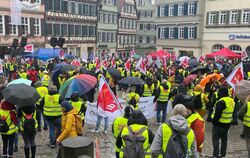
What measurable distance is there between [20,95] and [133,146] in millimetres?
3081

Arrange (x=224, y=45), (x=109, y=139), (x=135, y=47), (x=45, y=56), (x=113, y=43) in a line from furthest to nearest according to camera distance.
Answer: (x=135, y=47) → (x=113, y=43) → (x=224, y=45) → (x=45, y=56) → (x=109, y=139)

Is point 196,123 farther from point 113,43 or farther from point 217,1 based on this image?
point 113,43

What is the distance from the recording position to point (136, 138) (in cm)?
437

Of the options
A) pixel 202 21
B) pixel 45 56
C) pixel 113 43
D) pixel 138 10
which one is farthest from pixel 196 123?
pixel 138 10

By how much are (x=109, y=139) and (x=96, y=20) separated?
3553 centimetres

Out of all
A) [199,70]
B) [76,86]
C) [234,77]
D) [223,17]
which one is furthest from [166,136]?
[223,17]

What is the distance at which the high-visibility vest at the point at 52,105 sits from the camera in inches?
305

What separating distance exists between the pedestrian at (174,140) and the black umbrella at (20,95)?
3.12 meters

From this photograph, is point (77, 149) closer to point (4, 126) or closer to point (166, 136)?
point (166, 136)

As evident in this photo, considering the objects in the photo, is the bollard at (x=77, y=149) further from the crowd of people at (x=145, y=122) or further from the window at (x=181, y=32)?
the window at (x=181, y=32)

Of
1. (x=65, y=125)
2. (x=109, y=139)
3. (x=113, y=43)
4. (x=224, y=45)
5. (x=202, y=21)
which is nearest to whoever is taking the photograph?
(x=65, y=125)

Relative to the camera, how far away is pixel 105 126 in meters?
9.59

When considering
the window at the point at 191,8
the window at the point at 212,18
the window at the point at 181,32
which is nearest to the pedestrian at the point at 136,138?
the window at the point at 212,18

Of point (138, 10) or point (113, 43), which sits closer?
point (113, 43)
